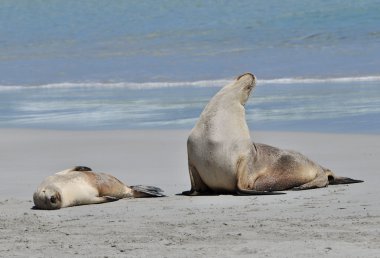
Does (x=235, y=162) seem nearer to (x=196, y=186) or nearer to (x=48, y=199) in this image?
(x=196, y=186)

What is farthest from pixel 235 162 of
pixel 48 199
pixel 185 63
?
pixel 185 63

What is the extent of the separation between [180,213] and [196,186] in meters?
0.95

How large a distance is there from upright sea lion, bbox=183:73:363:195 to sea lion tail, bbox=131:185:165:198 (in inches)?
8.3

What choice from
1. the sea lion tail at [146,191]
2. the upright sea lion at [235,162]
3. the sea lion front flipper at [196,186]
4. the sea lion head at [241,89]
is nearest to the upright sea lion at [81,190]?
the sea lion tail at [146,191]

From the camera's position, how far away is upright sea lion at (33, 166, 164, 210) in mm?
6996

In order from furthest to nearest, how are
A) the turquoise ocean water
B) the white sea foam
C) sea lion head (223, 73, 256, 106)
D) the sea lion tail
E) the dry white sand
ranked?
the white sea foam < the turquoise ocean water < sea lion head (223, 73, 256, 106) < the sea lion tail < the dry white sand

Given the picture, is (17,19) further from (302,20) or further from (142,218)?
(142,218)

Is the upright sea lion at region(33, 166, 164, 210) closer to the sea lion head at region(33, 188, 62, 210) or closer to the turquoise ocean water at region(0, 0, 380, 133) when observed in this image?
the sea lion head at region(33, 188, 62, 210)

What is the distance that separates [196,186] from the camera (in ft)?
24.6

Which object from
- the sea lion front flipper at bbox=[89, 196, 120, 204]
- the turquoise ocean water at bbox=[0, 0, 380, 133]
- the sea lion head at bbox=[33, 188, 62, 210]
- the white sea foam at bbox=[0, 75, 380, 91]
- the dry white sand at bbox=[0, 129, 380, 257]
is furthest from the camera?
the white sea foam at bbox=[0, 75, 380, 91]

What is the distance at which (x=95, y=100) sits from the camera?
15.3m

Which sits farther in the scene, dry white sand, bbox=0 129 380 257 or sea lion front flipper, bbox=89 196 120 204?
sea lion front flipper, bbox=89 196 120 204


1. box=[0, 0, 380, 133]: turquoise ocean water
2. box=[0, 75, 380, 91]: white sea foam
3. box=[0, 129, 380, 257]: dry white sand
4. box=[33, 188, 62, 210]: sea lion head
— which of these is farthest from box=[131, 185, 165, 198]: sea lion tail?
box=[0, 75, 380, 91]: white sea foam

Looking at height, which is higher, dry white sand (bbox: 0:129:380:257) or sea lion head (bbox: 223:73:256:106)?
sea lion head (bbox: 223:73:256:106)
